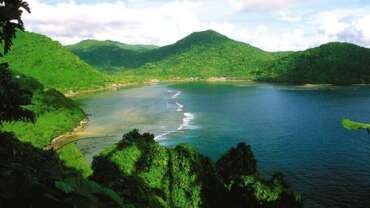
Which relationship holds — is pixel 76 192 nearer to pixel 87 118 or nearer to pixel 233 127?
pixel 233 127

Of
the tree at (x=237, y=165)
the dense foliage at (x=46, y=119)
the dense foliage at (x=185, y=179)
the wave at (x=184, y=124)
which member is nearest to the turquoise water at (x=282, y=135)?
the wave at (x=184, y=124)

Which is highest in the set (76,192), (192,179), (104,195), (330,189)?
(76,192)

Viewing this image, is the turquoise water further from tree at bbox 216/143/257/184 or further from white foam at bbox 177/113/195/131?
tree at bbox 216/143/257/184

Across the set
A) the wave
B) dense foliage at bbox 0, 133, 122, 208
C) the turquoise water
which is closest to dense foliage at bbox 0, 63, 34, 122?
dense foliage at bbox 0, 133, 122, 208

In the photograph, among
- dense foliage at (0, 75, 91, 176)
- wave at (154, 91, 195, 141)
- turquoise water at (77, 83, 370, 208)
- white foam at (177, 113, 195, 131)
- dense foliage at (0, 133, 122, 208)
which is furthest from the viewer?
white foam at (177, 113, 195, 131)

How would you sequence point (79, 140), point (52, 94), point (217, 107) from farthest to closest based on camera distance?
point (217, 107) → point (52, 94) → point (79, 140)

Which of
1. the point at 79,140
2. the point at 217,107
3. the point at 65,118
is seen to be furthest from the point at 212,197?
the point at 217,107
